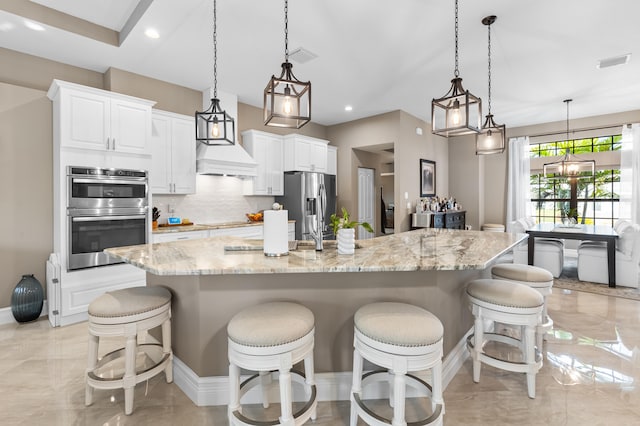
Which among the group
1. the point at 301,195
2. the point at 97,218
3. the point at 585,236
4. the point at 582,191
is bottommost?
the point at 585,236

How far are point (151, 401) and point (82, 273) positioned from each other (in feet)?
6.78

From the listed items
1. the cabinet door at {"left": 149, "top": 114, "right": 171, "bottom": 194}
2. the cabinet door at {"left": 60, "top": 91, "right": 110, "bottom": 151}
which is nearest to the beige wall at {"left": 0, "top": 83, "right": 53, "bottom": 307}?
the cabinet door at {"left": 60, "top": 91, "right": 110, "bottom": 151}

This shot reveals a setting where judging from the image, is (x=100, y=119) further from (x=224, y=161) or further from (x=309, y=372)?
(x=309, y=372)

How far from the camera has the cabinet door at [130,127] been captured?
11.7ft

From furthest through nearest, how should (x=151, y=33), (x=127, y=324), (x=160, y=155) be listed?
(x=160, y=155)
(x=151, y=33)
(x=127, y=324)

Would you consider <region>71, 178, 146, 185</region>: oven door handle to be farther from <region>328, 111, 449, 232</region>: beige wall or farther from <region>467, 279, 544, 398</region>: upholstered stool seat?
<region>328, 111, 449, 232</region>: beige wall

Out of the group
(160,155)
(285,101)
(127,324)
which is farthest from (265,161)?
(127,324)

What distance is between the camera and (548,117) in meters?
6.56

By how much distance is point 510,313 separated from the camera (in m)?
2.04

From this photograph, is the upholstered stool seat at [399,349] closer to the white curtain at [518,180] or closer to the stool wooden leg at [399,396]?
the stool wooden leg at [399,396]

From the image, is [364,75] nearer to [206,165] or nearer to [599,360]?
[206,165]

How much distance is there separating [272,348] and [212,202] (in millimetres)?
3963

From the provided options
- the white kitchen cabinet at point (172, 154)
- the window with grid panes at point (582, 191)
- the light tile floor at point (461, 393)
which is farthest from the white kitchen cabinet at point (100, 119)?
the window with grid panes at point (582, 191)

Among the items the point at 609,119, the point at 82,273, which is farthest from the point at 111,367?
the point at 609,119
